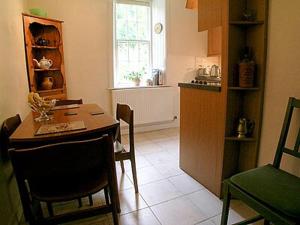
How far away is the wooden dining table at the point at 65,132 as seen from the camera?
1.36 meters

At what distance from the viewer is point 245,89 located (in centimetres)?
179

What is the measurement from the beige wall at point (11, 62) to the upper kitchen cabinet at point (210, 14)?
1.72m

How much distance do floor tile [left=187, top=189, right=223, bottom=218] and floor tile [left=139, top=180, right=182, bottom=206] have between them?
0.16 m

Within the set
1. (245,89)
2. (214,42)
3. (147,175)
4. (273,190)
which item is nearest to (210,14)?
(245,89)

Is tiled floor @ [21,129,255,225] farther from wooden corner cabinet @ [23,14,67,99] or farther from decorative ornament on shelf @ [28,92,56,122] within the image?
wooden corner cabinet @ [23,14,67,99]

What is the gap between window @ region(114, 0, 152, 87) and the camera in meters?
3.98

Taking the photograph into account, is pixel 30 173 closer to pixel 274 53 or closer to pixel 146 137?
pixel 274 53

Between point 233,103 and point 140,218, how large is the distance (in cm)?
121

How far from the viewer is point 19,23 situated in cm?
257

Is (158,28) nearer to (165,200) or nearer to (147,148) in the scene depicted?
(147,148)

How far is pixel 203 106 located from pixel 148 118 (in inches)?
81.8

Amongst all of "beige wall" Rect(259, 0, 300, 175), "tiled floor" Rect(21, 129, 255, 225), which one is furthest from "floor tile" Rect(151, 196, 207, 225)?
"beige wall" Rect(259, 0, 300, 175)

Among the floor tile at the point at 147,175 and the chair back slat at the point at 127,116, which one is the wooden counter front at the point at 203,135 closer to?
the floor tile at the point at 147,175

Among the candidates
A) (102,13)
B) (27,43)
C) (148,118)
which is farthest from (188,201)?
(102,13)
